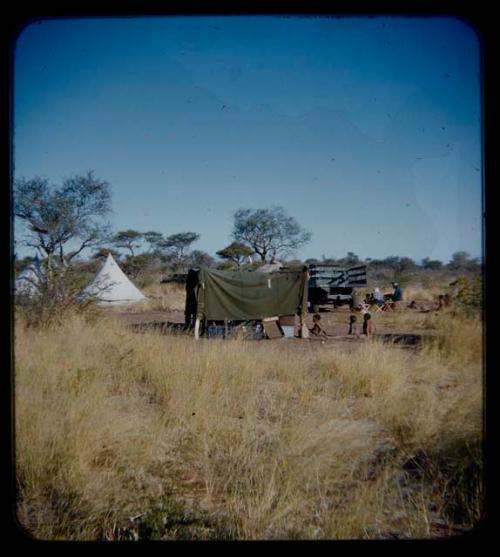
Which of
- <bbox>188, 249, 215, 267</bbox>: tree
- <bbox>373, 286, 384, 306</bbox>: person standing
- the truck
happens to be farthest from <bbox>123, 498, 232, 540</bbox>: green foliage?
<bbox>188, 249, 215, 267</bbox>: tree

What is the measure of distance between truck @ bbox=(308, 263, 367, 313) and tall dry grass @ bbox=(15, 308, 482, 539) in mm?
11570

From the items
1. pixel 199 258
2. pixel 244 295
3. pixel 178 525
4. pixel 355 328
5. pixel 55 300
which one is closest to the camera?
pixel 178 525

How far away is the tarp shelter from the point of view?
9.31 meters

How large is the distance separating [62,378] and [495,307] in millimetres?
3502

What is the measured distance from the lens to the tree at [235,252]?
31130 millimetres

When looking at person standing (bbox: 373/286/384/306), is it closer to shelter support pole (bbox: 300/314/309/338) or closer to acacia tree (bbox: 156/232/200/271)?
shelter support pole (bbox: 300/314/309/338)

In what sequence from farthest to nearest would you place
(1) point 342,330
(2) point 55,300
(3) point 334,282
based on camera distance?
(3) point 334,282 → (1) point 342,330 → (2) point 55,300

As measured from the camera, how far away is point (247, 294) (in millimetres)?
9711

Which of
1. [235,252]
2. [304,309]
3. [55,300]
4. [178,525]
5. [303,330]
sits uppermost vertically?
[235,252]

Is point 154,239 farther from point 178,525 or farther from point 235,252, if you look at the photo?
point 178,525

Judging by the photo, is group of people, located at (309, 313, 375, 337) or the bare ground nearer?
the bare ground

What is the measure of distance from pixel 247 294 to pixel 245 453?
7.01 meters

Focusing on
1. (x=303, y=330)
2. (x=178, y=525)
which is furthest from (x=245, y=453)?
(x=303, y=330)

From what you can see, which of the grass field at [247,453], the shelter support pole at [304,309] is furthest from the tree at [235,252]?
the grass field at [247,453]
